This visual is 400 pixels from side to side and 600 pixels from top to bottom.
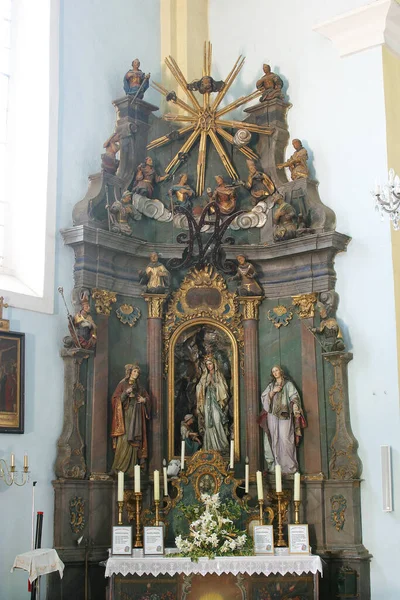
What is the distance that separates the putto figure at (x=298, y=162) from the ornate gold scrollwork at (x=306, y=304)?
1.60 meters

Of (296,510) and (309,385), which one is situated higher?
(309,385)

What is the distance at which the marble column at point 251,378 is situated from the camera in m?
12.0

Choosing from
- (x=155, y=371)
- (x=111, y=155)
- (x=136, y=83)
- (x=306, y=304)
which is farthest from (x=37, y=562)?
(x=136, y=83)

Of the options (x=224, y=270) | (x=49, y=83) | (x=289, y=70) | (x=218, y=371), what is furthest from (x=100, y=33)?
(x=218, y=371)

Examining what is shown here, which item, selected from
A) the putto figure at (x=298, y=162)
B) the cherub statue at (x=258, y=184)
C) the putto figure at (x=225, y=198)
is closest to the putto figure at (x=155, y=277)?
the putto figure at (x=225, y=198)

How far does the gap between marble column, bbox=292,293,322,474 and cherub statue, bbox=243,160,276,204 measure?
1.53 metres

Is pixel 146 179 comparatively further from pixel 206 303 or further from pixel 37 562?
Answer: pixel 37 562

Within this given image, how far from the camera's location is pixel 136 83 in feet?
41.7

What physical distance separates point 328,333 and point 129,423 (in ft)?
8.75

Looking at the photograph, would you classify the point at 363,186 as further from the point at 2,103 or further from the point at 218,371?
the point at 2,103

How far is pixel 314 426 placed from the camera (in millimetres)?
11859

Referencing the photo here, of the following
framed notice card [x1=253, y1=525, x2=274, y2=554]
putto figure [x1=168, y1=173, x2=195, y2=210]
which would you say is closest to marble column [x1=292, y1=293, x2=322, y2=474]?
framed notice card [x1=253, y1=525, x2=274, y2=554]

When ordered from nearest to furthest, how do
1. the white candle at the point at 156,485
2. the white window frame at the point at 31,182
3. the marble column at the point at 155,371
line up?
the white candle at the point at 156,485, the white window frame at the point at 31,182, the marble column at the point at 155,371

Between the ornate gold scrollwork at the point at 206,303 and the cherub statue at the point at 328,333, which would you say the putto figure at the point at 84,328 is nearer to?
the ornate gold scrollwork at the point at 206,303
